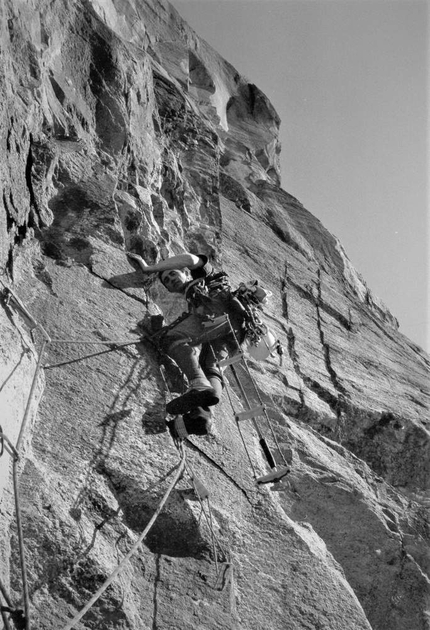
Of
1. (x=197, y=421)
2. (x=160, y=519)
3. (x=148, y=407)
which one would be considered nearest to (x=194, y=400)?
(x=197, y=421)

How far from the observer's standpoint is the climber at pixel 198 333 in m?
5.11

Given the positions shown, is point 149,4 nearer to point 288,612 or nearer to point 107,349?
point 107,349

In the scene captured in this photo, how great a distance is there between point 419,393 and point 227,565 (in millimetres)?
4799

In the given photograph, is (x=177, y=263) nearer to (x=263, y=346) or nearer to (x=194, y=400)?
(x=263, y=346)

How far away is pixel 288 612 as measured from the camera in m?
4.47

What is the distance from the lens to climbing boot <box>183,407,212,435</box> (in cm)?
508

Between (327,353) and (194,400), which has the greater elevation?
(327,353)

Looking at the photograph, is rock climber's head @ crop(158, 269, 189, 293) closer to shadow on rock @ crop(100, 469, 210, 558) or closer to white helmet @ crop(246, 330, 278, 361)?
white helmet @ crop(246, 330, 278, 361)

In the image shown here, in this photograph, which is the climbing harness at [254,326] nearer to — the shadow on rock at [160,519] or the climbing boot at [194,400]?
the climbing boot at [194,400]

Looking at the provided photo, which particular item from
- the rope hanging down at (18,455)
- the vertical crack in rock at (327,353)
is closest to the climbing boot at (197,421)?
the rope hanging down at (18,455)

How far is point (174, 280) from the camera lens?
6.54 metres

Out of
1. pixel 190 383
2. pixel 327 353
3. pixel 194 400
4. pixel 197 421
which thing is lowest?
pixel 197 421

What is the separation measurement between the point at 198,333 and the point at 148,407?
89cm

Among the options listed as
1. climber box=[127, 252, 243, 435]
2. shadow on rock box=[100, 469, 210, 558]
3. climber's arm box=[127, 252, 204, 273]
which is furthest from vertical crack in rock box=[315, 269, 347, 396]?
shadow on rock box=[100, 469, 210, 558]
